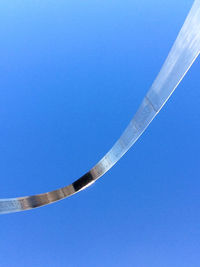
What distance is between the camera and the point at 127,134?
172 cm

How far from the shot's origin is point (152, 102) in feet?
4.31

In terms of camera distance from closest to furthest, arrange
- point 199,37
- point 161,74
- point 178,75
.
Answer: point 199,37 → point 178,75 → point 161,74

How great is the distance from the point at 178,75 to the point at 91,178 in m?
1.24

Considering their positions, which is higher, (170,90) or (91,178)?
(91,178)

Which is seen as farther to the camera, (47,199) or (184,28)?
(47,199)

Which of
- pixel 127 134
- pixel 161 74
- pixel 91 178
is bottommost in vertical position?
pixel 161 74

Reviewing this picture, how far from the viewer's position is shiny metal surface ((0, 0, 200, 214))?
1.01 m

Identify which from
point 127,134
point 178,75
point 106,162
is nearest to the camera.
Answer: point 178,75

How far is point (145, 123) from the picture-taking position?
1.46 metres

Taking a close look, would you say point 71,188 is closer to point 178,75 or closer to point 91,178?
→ point 91,178

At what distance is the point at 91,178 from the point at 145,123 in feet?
2.77

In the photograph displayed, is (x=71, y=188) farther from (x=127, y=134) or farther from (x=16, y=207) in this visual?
(x=127, y=134)

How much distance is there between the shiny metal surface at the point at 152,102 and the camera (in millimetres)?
1009

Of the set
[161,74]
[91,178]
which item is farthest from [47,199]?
[161,74]
